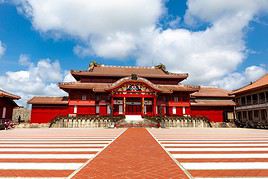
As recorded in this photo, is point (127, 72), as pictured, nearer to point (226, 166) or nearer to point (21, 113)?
point (21, 113)

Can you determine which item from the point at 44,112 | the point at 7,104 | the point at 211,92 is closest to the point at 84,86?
the point at 44,112

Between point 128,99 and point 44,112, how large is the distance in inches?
568

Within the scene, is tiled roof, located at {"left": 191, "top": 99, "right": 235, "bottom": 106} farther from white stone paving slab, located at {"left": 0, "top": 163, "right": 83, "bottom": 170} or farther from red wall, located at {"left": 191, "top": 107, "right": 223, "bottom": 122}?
white stone paving slab, located at {"left": 0, "top": 163, "right": 83, "bottom": 170}

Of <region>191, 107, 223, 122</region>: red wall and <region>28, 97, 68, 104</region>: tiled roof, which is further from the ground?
<region>28, 97, 68, 104</region>: tiled roof

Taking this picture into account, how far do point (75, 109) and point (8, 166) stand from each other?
2843cm

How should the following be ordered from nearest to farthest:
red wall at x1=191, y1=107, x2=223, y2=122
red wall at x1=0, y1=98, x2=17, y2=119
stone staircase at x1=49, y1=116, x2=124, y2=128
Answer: stone staircase at x1=49, y1=116, x2=124, y2=128, red wall at x1=0, y1=98, x2=17, y2=119, red wall at x1=191, y1=107, x2=223, y2=122

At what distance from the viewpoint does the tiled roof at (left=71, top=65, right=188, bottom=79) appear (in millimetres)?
36237

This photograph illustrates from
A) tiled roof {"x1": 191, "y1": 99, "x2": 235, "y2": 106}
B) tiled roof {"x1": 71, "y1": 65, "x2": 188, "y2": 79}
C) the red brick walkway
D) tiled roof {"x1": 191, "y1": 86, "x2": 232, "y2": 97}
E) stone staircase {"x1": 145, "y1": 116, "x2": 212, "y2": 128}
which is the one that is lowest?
the red brick walkway

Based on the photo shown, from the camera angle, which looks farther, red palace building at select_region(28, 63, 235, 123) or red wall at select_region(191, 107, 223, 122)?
red wall at select_region(191, 107, 223, 122)

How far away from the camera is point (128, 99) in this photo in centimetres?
3391

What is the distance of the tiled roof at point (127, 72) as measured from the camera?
119 ft

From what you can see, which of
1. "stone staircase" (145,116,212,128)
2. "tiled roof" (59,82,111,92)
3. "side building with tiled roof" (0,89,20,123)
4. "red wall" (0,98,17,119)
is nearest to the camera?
"stone staircase" (145,116,212,128)

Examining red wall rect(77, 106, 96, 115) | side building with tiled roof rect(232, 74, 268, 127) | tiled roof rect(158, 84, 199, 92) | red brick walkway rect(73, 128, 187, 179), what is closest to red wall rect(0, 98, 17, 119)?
red wall rect(77, 106, 96, 115)

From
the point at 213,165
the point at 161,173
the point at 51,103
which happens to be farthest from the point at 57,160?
the point at 51,103
